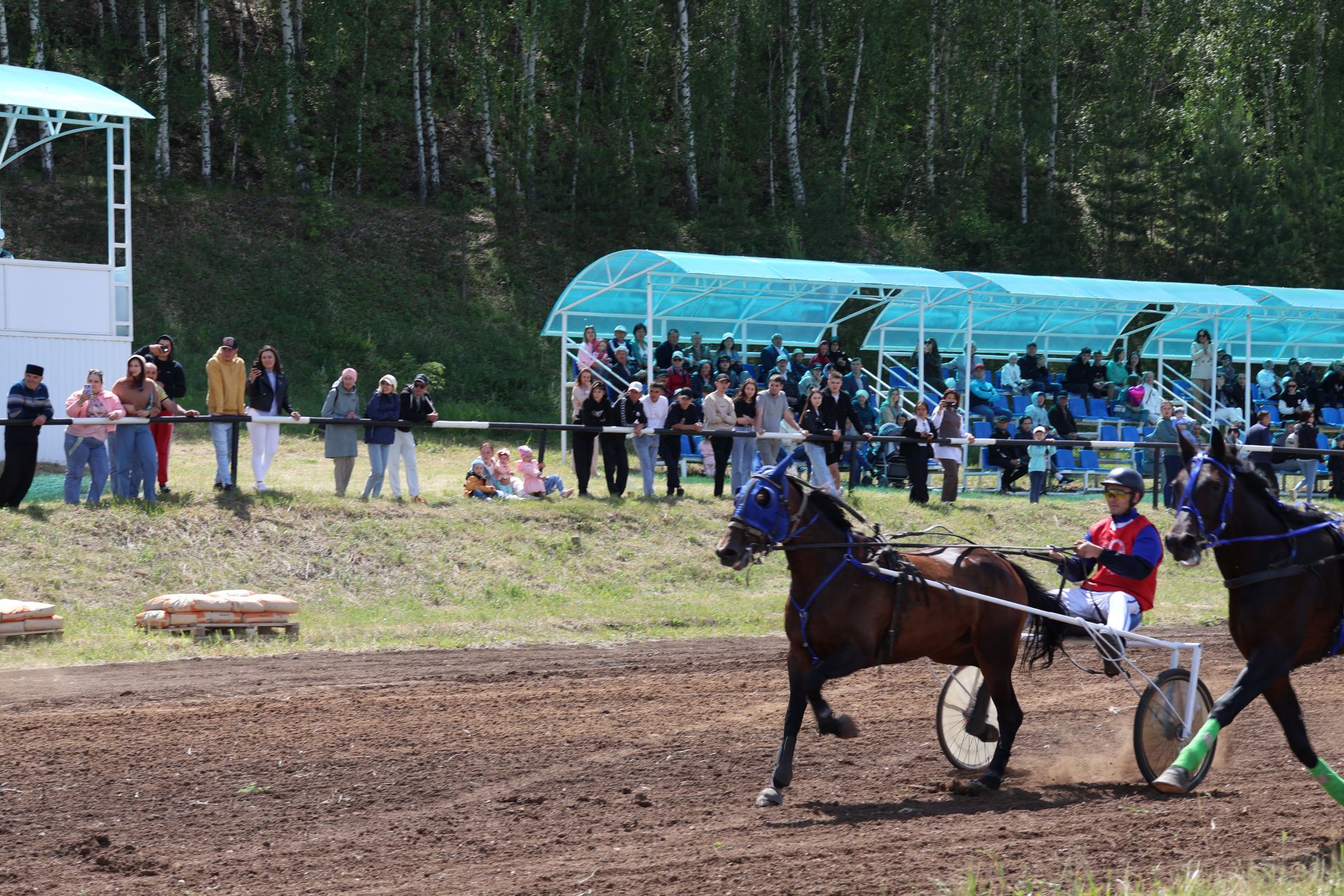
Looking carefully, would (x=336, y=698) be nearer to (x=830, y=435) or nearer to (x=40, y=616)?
(x=40, y=616)

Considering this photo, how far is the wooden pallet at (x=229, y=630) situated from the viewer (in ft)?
41.7

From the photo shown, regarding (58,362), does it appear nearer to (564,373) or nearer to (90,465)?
(90,465)

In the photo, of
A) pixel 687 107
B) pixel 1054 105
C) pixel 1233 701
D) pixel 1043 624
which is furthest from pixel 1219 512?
pixel 1054 105

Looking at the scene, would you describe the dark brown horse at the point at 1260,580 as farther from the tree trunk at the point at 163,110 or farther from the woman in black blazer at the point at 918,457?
the tree trunk at the point at 163,110

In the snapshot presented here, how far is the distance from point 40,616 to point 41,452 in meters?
7.48

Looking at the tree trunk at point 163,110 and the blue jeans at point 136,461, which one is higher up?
the tree trunk at point 163,110

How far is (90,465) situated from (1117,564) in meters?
10.7

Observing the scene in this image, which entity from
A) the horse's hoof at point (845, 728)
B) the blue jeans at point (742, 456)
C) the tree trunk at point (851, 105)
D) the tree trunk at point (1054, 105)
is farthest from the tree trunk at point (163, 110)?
the horse's hoof at point (845, 728)

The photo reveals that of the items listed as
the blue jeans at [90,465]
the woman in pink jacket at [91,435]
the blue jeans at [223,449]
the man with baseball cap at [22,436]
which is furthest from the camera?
the blue jeans at [223,449]

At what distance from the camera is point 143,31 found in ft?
109

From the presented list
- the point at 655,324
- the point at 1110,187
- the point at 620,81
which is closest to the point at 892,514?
the point at 655,324

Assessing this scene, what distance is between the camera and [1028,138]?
4216 cm

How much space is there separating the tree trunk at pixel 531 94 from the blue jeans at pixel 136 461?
2105 cm

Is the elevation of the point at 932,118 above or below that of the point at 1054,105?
below
